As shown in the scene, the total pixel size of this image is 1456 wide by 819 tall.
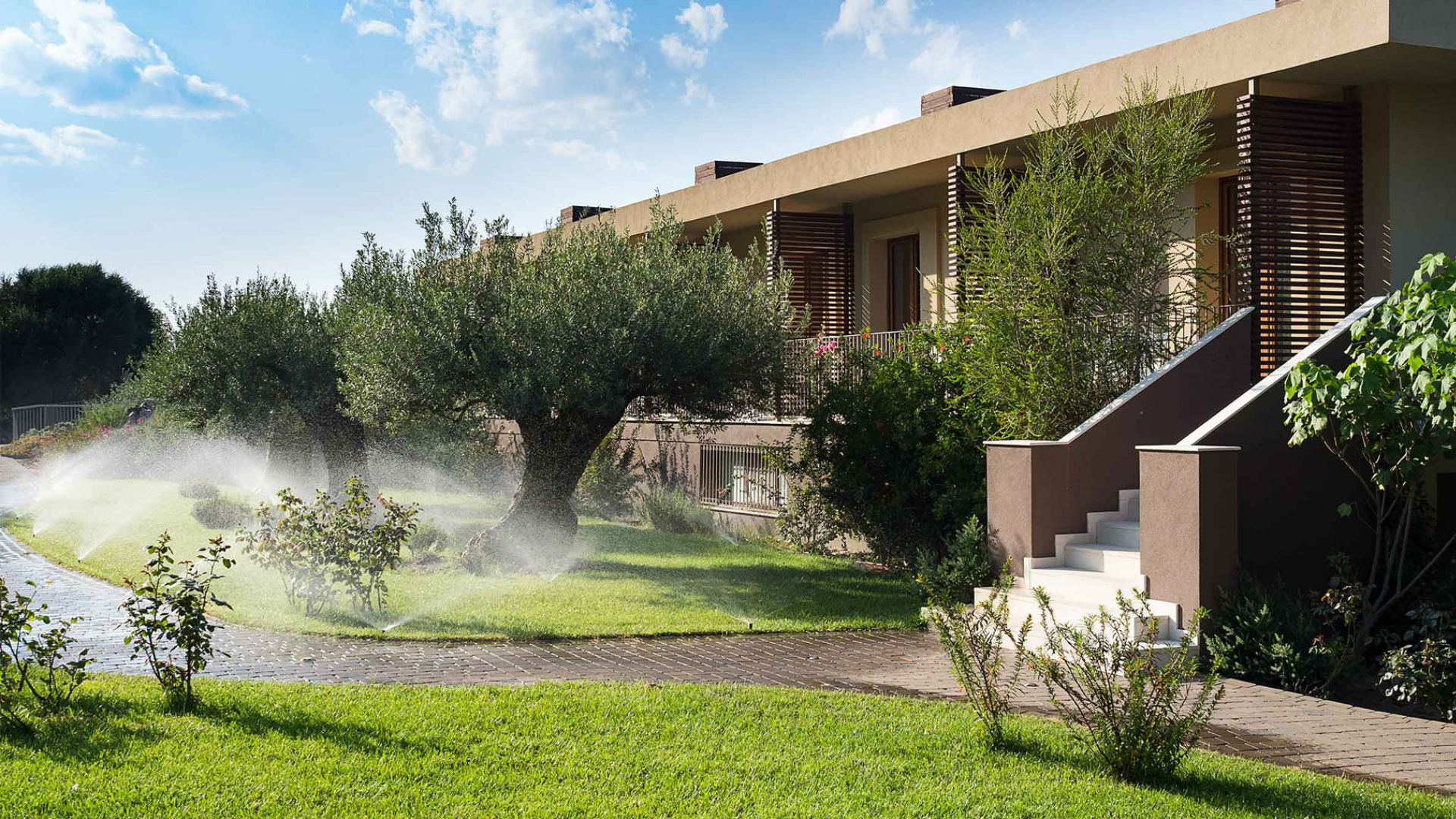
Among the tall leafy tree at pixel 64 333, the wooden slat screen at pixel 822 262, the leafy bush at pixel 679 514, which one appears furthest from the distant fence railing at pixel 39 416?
the wooden slat screen at pixel 822 262

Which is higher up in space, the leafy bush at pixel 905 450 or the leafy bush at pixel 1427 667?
the leafy bush at pixel 905 450

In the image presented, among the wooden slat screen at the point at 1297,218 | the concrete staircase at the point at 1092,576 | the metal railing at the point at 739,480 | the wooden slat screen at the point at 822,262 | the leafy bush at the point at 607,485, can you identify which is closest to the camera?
the concrete staircase at the point at 1092,576

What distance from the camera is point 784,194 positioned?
20.1 meters

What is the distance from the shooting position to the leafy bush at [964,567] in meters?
11.3

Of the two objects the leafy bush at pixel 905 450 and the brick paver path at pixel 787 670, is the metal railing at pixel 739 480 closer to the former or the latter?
the leafy bush at pixel 905 450

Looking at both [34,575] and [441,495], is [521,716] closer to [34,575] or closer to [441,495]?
[34,575]

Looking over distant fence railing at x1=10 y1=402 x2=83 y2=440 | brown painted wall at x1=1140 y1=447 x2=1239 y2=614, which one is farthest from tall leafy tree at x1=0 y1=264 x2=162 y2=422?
brown painted wall at x1=1140 y1=447 x2=1239 y2=614

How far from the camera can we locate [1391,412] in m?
8.67

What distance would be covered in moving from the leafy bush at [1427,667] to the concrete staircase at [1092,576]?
1495 millimetres

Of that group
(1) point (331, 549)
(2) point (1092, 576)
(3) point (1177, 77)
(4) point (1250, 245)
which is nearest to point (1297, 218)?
(4) point (1250, 245)

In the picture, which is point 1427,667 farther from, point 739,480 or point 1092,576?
point 739,480

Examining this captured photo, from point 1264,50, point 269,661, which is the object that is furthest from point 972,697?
point 1264,50

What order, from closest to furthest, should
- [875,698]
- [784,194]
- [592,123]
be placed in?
1. [875,698]
2. [592,123]
3. [784,194]

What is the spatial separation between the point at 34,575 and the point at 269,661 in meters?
7.61
